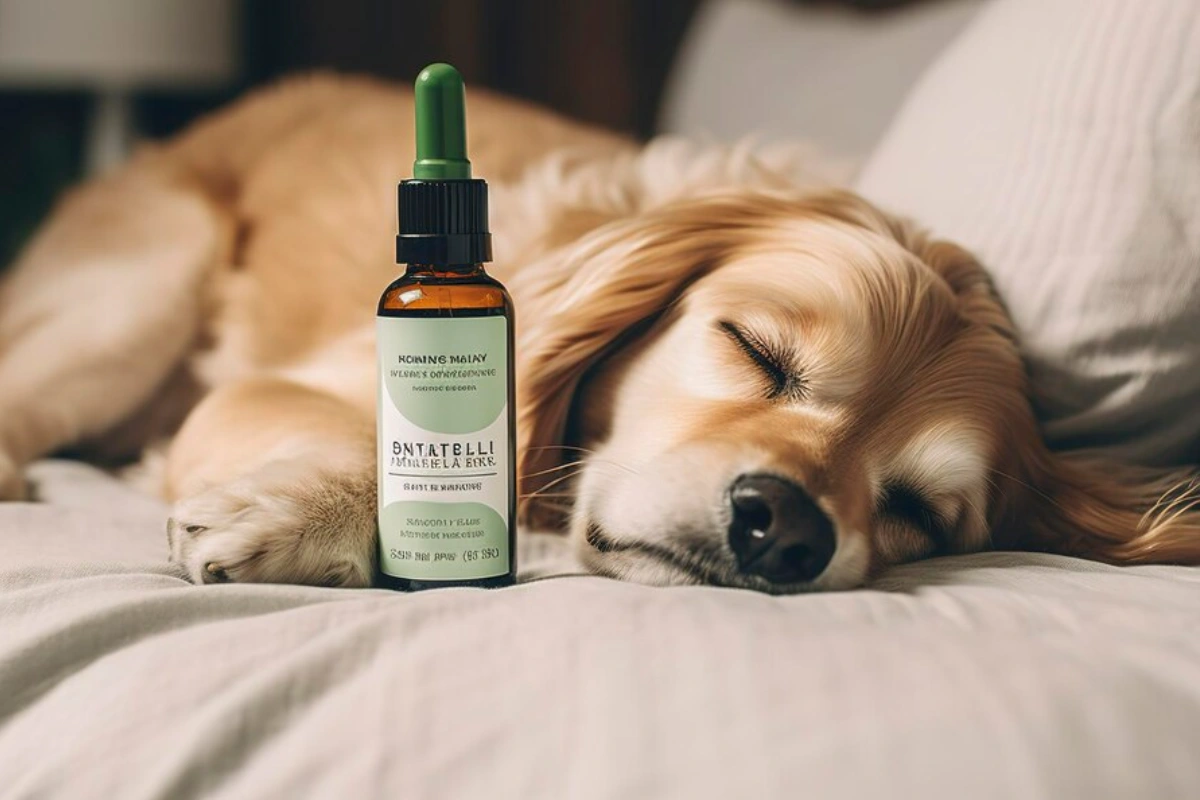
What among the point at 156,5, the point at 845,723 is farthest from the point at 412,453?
the point at 156,5

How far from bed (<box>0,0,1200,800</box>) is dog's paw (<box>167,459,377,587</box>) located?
0.07 metres

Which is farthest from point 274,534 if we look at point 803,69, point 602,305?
point 803,69

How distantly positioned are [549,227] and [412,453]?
2.52 feet

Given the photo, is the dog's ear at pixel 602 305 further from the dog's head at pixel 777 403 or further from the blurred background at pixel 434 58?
the blurred background at pixel 434 58

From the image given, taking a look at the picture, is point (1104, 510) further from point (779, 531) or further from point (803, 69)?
point (803, 69)

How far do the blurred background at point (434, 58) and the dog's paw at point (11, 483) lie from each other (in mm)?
1690

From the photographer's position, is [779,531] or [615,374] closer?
[779,531]

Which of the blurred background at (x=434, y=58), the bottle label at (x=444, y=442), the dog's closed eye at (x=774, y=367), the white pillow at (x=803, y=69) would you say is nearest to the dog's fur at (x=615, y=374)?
the dog's closed eye at (x=774, y=367)

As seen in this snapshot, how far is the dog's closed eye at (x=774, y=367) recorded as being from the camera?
128 cm

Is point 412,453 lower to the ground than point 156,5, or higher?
lower

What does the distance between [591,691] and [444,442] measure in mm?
321

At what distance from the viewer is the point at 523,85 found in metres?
3.75

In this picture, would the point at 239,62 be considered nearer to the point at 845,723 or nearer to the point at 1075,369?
the point at 1075,369

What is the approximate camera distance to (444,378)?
1.03 metres
